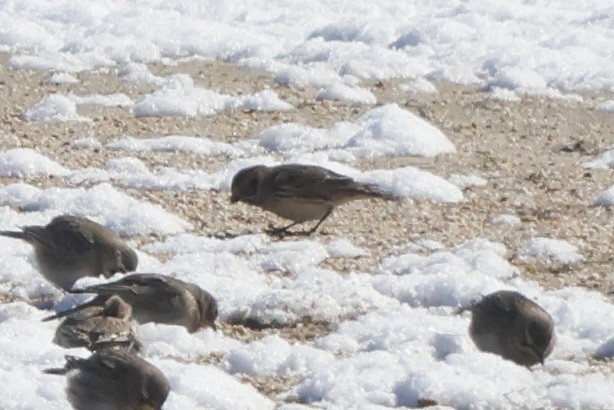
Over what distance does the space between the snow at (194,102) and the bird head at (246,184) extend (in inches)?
108

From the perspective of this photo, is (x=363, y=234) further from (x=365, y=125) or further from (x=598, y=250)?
(x=365, y=125)

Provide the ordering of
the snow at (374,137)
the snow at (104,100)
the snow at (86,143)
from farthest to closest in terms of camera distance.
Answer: the snow at (104,100)
the snow at (374,137)
the snow at (86,143)

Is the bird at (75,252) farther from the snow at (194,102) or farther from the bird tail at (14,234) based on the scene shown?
the snow at (194,102)

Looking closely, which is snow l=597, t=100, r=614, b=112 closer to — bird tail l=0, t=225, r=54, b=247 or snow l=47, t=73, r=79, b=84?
snow l=47, t=73, r=79, b=84

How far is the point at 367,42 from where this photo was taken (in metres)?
16.1

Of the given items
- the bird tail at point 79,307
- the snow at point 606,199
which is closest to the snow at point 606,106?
the snow at point 606,199

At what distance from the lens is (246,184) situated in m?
10.3

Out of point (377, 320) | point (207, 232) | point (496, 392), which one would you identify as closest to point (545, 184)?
point (207, 232)

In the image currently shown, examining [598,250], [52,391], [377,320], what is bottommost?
[598,250]

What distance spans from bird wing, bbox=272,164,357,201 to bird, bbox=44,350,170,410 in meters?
3.76

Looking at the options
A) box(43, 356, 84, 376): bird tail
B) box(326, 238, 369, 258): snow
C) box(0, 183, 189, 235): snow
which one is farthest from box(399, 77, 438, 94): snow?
box(43, 356, 84, 376): bird tail

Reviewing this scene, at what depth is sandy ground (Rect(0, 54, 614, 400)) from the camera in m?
10.1

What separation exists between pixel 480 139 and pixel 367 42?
3501 mm

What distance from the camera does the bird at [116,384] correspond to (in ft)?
20.9
